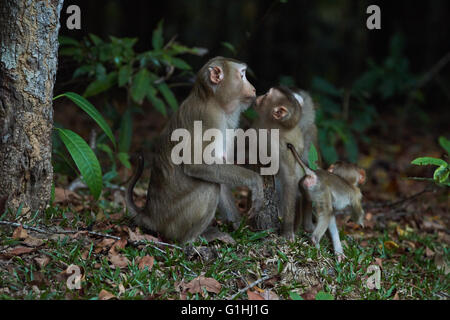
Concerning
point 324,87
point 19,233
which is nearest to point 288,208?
point 19,233

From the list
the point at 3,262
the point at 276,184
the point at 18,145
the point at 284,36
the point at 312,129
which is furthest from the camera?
the point at 284,36

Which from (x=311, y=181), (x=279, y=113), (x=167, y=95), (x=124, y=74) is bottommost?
(x=311, y=181)

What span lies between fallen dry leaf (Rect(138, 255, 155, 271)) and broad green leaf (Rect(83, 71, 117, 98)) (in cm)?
271

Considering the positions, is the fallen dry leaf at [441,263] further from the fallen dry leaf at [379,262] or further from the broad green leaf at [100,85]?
the broad green leaf at [100,85]

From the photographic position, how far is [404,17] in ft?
42.9

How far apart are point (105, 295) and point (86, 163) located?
1.26 meters

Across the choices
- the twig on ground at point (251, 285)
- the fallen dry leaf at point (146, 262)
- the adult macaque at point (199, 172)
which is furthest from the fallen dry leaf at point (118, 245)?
the twig on ground at point (251, 285)

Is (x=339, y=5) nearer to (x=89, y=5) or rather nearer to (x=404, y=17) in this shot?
(x=404, y=17)

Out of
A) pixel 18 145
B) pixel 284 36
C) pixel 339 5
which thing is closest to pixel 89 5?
pixel 284 36

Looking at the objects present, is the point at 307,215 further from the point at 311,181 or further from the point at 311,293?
the point at 311,293

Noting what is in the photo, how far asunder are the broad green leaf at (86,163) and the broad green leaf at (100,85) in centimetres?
175

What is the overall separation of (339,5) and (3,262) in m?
12.7

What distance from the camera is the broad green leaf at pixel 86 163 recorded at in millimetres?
4441

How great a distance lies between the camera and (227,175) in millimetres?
4391
